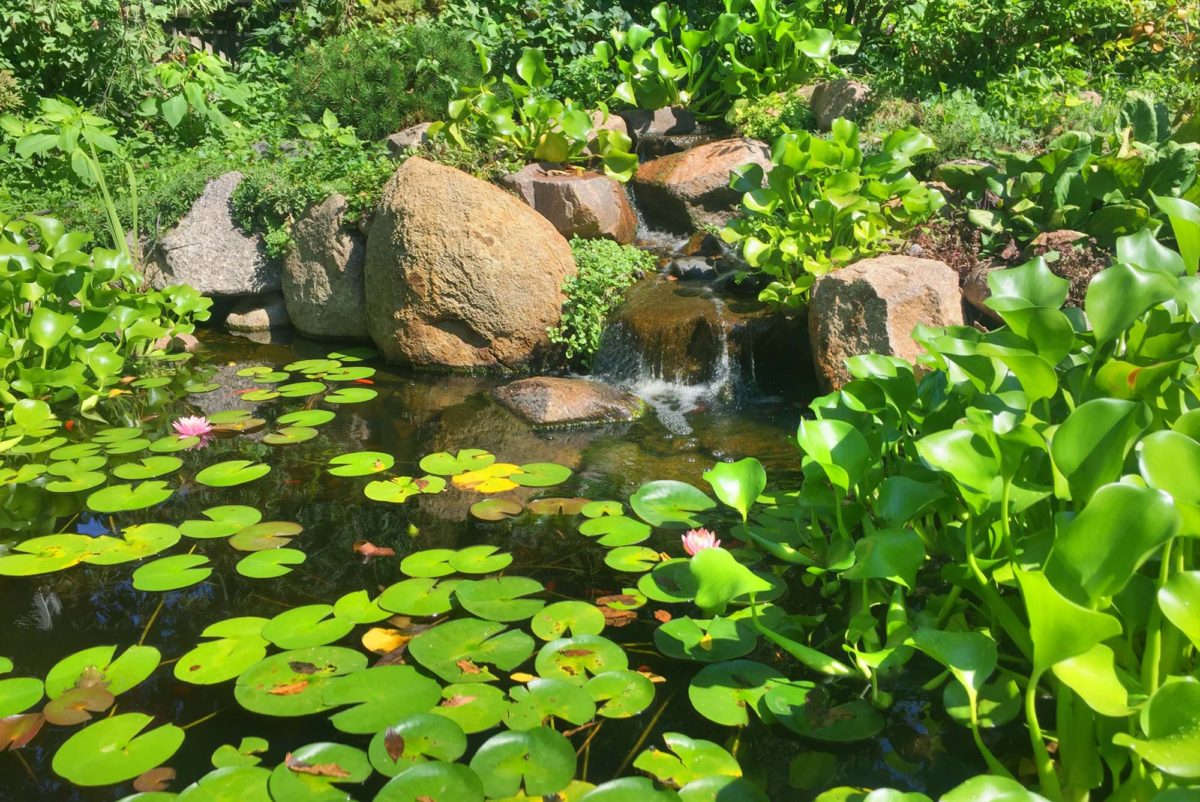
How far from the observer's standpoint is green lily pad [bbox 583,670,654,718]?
8.34 ft

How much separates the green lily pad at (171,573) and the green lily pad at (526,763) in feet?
4.75

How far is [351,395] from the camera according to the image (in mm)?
5441

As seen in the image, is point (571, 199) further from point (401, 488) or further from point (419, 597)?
point (419, 597)

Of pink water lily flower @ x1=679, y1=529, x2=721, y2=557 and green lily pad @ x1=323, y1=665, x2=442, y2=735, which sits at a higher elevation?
pink water lily flower @ x1=679, y1=529, x2=721, y2=557

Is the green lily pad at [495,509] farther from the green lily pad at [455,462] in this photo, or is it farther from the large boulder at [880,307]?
the large boulder at [880,307]

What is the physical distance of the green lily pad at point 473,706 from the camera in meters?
2.46

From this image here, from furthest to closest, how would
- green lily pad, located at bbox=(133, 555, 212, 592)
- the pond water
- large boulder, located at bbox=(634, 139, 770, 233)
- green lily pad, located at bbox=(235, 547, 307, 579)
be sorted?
large boulder, located at bbox=(634, 139, 770, 233)
green lily pad, located at bbox=(235, 547, 307, 579)
green lily pad, located at bbox=(133, 555, 212, 592)
the pond water

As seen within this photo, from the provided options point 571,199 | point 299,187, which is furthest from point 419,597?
point 299,187

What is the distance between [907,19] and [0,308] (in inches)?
301

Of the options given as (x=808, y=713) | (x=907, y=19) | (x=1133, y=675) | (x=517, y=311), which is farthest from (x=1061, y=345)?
(x=907, y=19)

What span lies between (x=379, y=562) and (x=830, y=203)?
126 inches

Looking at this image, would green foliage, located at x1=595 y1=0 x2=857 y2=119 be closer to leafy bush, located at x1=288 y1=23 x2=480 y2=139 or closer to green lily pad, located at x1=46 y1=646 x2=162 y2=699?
leafy bush, located at x1=288 y1=23 x2=480 y2=139

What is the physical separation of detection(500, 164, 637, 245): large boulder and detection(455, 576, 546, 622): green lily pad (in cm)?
423

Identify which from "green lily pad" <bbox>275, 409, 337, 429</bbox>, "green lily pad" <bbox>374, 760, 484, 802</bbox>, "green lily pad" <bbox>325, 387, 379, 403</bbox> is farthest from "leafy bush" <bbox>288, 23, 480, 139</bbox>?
"green lily pad" <bbox>374, 760, 484, 802</bbox>
